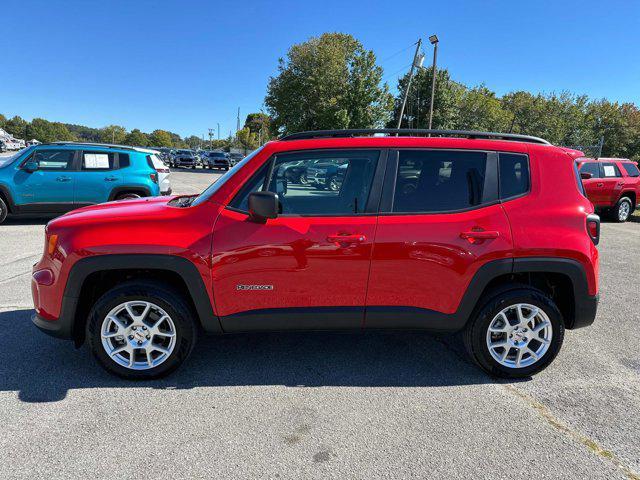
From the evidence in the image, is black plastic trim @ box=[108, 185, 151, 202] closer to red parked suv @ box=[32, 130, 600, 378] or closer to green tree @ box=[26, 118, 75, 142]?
red parked suv @ box=[32, 130, 600, 378]

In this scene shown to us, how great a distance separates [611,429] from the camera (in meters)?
2.66

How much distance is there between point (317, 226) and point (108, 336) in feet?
5.55

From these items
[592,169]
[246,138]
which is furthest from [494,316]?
[246,138]

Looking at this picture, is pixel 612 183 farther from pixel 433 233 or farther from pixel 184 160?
pixel 184 160

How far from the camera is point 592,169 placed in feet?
41.4

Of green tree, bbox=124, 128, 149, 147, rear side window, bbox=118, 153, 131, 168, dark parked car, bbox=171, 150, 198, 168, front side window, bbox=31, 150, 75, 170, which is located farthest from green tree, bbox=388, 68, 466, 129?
green tree, bbox=124, 128, 149, 147

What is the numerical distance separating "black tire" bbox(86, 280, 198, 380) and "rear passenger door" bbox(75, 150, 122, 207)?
751 centimetres

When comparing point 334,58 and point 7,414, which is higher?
point 334,58

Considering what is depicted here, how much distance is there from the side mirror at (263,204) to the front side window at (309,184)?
180 millimetres

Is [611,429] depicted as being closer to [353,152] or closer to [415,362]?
[415,362]

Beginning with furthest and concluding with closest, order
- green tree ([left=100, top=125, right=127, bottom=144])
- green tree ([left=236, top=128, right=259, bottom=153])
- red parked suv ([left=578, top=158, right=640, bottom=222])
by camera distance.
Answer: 1. green tree ([left=100, top=125, right=127, bottom=144])
2. green tree ([left=236, top=128, right=259, bottom=153])
3. red parked suv ([left=578, top=158, right=640, bottom=222])

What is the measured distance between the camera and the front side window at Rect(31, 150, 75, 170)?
9.45 metres

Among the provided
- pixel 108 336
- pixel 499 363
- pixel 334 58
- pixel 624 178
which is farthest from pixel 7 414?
pixel 334 58

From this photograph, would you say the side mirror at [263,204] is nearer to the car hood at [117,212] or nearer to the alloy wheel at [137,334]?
the car hood at [117,212]
